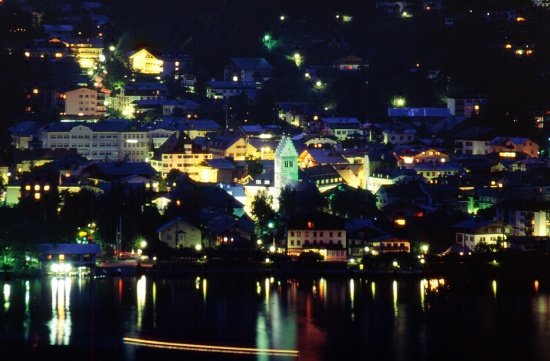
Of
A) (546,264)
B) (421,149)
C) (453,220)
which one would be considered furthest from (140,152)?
(546,264)

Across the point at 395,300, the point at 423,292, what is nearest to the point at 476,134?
the point at 423,292

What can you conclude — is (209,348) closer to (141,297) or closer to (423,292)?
(141,297)

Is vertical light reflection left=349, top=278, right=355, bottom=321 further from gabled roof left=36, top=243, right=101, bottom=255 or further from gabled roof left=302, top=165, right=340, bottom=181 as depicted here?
gabled roof left=302, top=165, right=340, bottom=181

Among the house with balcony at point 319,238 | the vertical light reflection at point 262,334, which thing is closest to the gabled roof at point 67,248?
the house with balcony at point 319,238

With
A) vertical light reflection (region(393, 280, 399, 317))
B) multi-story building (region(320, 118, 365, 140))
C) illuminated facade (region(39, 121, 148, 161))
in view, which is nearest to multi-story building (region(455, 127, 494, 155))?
multi-story building (region(320, 118, 365, 140))

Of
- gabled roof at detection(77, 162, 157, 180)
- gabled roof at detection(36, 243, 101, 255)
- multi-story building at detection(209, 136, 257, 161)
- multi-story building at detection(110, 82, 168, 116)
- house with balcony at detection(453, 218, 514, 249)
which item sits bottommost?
gabled roof at detection(36, 243, 101, 255)

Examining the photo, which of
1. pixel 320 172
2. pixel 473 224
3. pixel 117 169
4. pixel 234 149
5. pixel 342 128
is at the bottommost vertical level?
pixel 473 224
